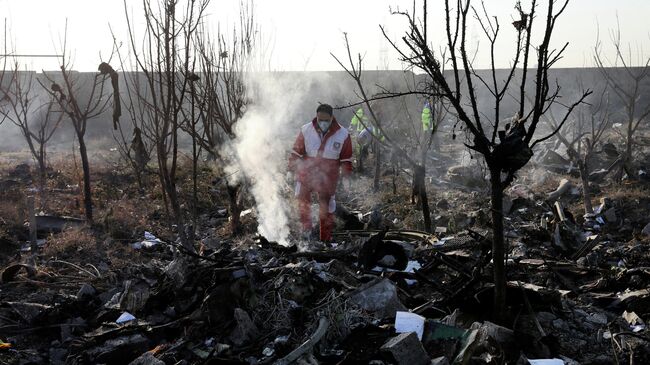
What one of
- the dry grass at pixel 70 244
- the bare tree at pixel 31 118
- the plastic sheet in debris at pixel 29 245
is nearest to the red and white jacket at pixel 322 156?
the dry grass at pixel 70 244

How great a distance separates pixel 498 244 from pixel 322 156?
309cm

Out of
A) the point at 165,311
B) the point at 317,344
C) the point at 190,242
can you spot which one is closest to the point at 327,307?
the point at 317,344

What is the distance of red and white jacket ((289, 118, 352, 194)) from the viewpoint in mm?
6078

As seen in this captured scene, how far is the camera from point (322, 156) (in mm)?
6098

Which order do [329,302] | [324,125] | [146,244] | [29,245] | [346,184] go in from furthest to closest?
1. [346,184]
2. [29,245]
3. [146,244]
4. [324,125]
5. [329,302]

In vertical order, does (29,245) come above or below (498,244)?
below

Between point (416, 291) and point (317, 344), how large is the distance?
49.0 inches

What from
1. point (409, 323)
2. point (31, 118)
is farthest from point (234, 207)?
point (31, 118)

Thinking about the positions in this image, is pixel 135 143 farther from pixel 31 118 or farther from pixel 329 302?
pixel 31 118

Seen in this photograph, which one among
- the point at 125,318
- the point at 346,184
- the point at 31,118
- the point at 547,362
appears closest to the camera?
the point at 547,362

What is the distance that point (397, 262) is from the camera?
4727 millimetres

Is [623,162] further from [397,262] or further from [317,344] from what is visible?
[317,344]

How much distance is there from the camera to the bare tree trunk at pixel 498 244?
3174 mm

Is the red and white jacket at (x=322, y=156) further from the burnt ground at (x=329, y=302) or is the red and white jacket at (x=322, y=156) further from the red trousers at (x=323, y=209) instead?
the burnt ground at (x=329, y=302)
